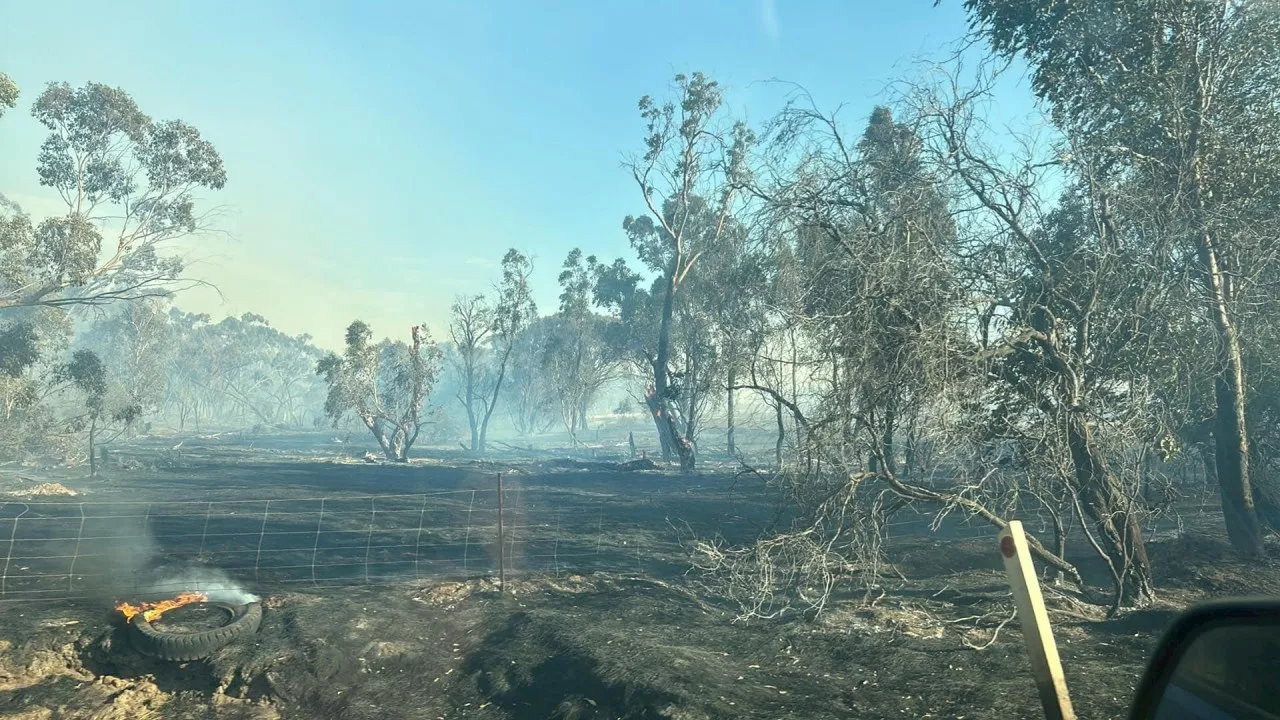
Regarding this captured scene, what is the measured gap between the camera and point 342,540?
14.9 meters

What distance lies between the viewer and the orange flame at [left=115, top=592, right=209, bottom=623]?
26.4 ft

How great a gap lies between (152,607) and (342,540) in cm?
662

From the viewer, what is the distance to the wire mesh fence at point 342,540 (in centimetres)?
1103

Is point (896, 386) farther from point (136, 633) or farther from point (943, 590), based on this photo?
point (136, 633)

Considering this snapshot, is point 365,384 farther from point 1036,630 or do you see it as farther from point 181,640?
point 1036,630

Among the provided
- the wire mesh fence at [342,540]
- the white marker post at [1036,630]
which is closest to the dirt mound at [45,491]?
the wire mesh fence at [342,540]

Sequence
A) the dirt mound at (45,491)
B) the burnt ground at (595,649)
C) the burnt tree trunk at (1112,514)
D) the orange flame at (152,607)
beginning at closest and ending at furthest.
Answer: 1. the burnt ground at (595,649)
2. the burnt tree trunk at (1112,514)
3. the orange flame at (152,607)
4. the dirt mound at (45,491)

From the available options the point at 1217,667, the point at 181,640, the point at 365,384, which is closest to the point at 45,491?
the point at 365,384

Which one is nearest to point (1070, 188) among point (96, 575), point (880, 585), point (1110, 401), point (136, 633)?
point (1110, 401)

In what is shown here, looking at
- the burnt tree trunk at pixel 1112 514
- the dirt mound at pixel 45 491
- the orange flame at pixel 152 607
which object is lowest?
the dirt mound at pixel 45 491

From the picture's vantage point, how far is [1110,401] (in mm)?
8117

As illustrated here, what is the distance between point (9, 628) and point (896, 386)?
9947 millimetres

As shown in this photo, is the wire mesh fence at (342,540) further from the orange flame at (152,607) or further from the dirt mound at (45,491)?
the dirt mound at (45,491)

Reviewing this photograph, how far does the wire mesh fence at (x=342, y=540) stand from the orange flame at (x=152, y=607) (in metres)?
1.31
